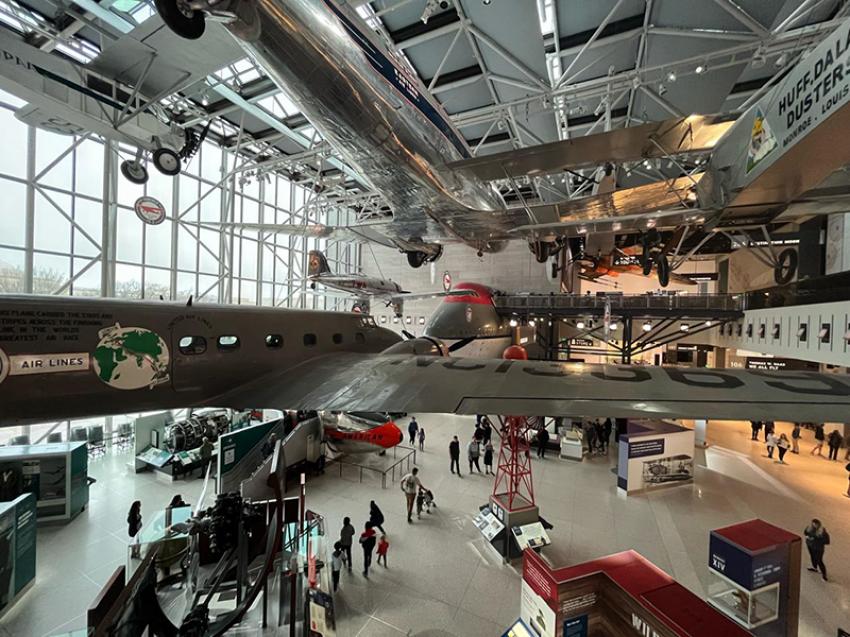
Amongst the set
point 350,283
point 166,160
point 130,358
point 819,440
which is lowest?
point 819,440

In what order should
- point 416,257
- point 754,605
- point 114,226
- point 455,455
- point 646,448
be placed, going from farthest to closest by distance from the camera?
1. point 416,257
2. point 114,226
3. point 455,455
4. point 646,448
5. point 754,605

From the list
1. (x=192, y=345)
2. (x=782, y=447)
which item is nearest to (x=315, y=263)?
(x=192, y=345)

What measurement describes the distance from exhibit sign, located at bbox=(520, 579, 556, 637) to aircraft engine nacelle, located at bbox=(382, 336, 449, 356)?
518 centimetres

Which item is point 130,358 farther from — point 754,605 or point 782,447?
point 782,447

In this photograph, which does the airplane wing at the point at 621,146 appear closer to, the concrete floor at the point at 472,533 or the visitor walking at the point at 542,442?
the concrete floor at the point at 472,533

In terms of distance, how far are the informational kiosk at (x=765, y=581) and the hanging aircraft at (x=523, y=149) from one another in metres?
5.97

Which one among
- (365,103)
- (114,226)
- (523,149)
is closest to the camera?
(365,103)

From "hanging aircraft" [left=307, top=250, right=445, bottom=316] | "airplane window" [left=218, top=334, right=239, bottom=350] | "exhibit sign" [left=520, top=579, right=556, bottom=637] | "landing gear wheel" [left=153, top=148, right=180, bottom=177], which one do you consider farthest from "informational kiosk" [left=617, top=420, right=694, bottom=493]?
"landing gear wheel" [left=153, top=148, right=180, bottom=177]

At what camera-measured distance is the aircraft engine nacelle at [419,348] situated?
893 cm

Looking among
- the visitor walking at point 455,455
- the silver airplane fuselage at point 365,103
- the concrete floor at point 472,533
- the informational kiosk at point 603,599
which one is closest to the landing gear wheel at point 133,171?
the silver airplane fuselage at point 365,103

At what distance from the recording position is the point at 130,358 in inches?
209

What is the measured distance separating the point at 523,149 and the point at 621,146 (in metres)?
1.88

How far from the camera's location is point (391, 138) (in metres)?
6.87

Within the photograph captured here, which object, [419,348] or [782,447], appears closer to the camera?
[419,348]
